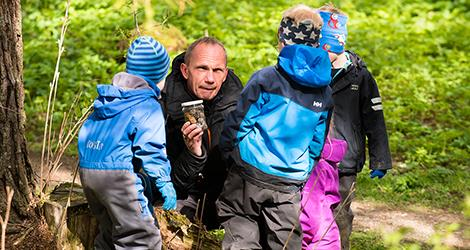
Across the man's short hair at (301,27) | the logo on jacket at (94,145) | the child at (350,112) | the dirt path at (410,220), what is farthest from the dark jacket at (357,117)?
A: the logo on jacket at (94,145)

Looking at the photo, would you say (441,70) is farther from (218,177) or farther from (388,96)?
(218,177)

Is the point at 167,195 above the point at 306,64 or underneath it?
underneath

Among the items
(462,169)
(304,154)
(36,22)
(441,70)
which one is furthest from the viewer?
(36,22)

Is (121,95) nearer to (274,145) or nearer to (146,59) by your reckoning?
(146,59)

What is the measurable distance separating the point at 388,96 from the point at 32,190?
6478 mm

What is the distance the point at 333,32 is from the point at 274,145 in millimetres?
1101

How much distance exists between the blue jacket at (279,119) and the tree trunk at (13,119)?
4.08 ft

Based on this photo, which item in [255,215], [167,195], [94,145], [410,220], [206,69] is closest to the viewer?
[167,195]

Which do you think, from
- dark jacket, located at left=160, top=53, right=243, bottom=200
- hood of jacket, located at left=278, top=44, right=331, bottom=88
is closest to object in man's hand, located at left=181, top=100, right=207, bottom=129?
dark jacket, located at left=160, top=53, right=243, bottom=200

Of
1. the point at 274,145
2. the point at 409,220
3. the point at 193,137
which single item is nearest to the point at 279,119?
the point at 274,145

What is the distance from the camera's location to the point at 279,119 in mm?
4277

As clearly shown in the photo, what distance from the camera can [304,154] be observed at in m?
4.39

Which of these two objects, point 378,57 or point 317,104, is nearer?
point 317,104

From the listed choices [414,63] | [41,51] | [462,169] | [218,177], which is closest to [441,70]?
[414,63]
